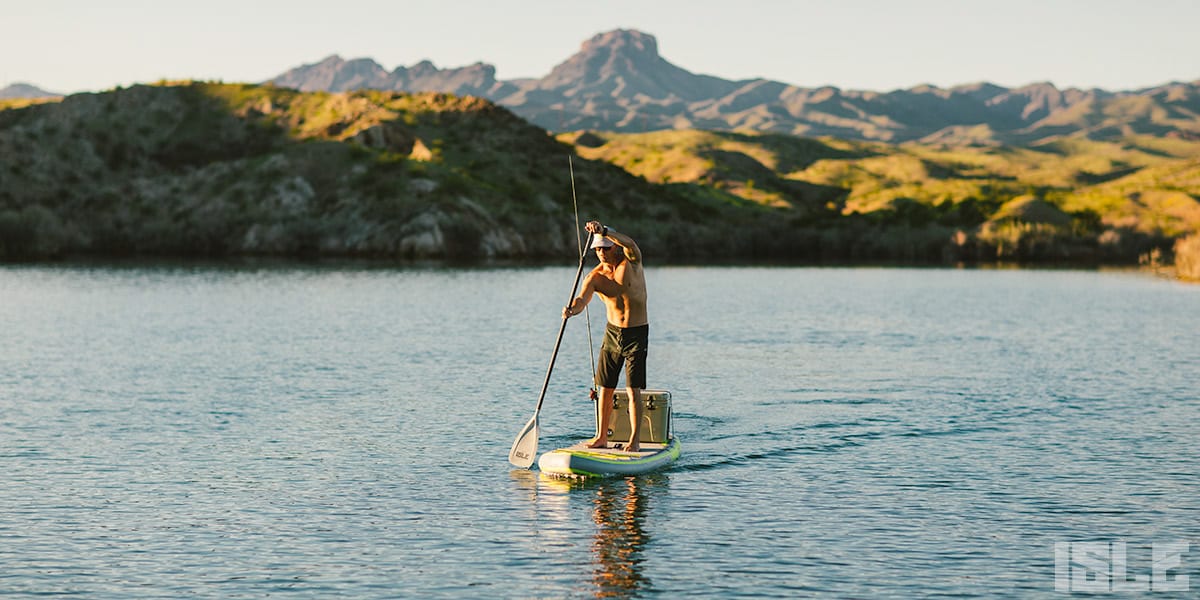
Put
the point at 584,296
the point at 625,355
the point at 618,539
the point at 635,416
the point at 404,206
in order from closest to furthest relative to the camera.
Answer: the point at 618,539
the point at 584,296
the point at 625,355
the point at 635,416
the point at 404,206

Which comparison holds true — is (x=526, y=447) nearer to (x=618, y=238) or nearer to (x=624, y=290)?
(x=624, y=290)

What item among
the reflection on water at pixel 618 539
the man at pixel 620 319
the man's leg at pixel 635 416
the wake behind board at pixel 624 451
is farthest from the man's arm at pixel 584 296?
the reflection on water at pixel 618 539

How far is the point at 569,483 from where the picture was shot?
22.6 meters

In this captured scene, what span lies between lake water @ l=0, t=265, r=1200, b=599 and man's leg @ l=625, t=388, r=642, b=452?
1.00 meters

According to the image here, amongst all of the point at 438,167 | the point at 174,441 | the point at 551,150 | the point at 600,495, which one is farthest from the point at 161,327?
the point at 551,150

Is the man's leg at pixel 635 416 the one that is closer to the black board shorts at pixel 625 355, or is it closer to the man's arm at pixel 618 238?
the black board shorts at pixel 625 355

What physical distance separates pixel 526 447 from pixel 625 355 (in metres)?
2.52

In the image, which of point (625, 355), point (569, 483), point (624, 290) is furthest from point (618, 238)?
point (569, 483)

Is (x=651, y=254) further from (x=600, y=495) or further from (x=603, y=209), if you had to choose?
(x=600, y=495)

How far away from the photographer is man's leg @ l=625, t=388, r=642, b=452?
23.7 metres

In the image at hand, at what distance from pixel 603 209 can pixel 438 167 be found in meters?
23.1

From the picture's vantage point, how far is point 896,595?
15734 millimetres

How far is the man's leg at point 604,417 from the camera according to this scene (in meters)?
23.8

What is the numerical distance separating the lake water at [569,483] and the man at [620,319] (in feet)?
5.13
